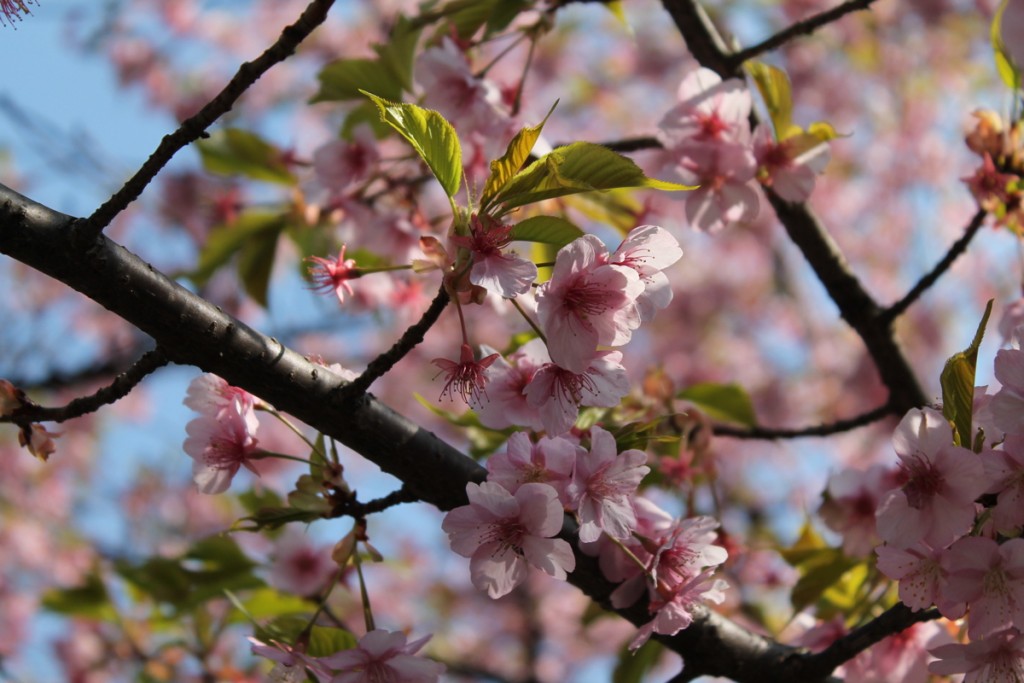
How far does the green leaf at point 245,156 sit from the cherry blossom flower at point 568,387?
4.07ft

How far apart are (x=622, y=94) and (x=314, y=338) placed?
331 cm

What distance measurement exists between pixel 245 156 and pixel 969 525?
5.69 feet

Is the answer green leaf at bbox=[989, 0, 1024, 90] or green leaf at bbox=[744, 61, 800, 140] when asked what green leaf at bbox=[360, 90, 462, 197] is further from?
green leaf at bbox=[989, 0, 1024, 90]

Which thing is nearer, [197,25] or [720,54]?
[720,54]

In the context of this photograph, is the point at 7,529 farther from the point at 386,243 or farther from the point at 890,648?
the point at 890,648

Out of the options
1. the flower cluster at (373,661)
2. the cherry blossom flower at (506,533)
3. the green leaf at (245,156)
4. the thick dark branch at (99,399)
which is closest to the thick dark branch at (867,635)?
the cherry blossom flower at (506,533)

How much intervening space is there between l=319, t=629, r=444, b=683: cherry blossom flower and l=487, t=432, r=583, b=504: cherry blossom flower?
9.0 inches

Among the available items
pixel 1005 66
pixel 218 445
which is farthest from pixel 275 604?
pixel 1005 66

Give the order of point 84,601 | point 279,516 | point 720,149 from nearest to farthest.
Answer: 1. point 279,516
2. point 720,149
3. point 84,601

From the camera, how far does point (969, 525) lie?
3.58ft

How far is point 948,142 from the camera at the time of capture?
800 cm

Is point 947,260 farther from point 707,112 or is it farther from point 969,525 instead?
point 969,525

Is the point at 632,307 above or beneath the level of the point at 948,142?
beneath

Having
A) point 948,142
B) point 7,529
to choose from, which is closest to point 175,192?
point 7,529
